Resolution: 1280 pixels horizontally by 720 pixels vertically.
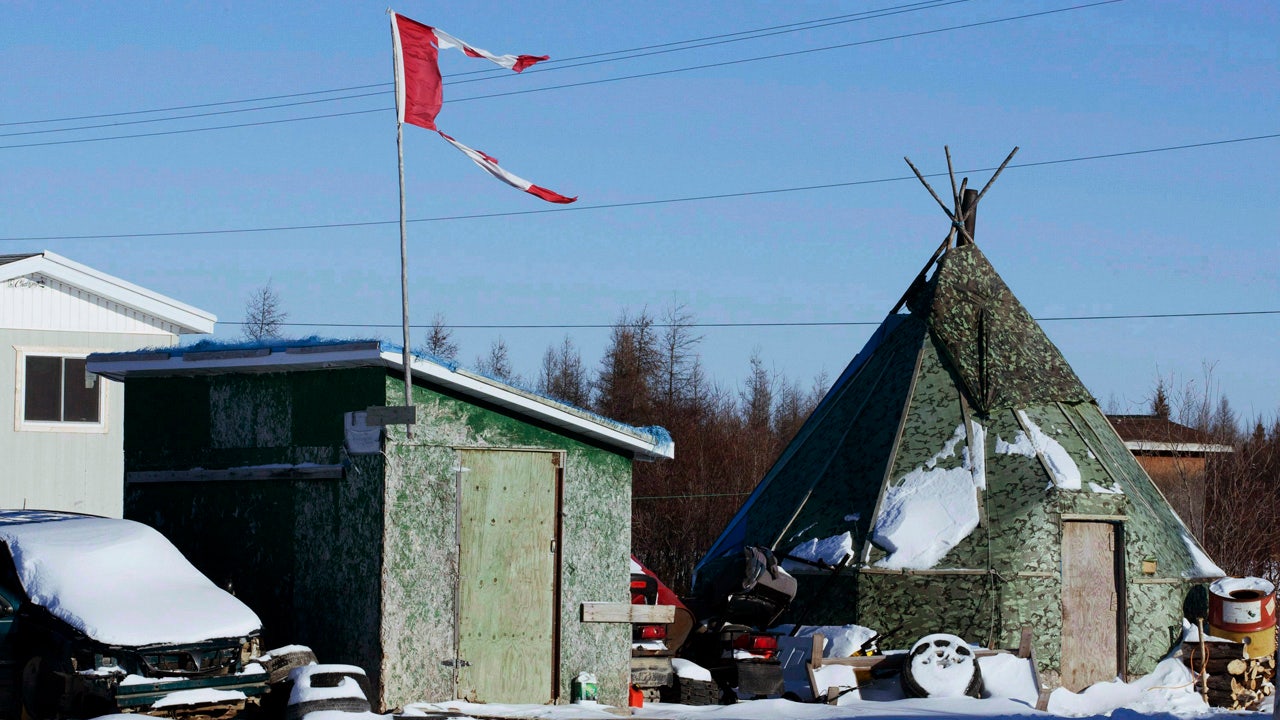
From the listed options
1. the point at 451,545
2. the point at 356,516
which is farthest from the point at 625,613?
the point at 356,516

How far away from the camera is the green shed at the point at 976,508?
17.7 metres

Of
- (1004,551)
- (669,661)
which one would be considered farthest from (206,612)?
(1004,551)

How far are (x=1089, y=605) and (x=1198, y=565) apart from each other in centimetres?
208

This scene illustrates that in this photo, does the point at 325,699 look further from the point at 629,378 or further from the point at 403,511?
the point at 629,378

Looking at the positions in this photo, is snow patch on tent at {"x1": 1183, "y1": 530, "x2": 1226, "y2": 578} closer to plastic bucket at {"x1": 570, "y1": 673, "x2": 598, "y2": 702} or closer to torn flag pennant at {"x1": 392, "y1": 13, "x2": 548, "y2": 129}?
plastic bucket at {"x1": 570, "y1": 673, "x2": 598, "y2": 702}

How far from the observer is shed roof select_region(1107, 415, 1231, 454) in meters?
33.7

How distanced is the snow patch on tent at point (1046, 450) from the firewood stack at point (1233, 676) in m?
2.45

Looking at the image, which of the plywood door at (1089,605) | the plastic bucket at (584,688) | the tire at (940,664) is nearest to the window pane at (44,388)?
the plastic bucket at (584,688)

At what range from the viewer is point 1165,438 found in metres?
35.1

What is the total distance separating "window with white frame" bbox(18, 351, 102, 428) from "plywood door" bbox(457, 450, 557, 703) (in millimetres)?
8960

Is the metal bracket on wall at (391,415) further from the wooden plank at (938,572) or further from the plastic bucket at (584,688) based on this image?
the wooden plank at (938,572)

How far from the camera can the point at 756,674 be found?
14930 mm

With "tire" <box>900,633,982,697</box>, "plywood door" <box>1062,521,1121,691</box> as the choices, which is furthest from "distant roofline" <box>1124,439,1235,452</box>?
"tire" <box>900,633,982,697</box>

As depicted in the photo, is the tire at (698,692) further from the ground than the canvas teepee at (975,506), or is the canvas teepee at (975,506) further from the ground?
the canvas teepee at (975,506)
